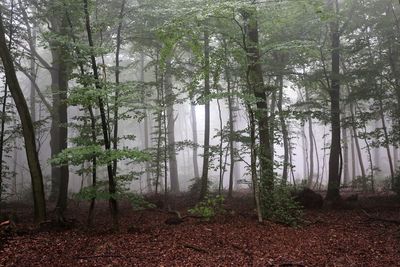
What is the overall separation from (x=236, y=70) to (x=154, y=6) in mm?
4177

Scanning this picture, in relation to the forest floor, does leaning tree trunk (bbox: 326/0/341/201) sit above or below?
above

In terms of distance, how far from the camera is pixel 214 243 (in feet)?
25.1

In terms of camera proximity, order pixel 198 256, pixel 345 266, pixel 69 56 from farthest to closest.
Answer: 1. pixel 69 56
2. pixel 198 256
3. pixel 345 266

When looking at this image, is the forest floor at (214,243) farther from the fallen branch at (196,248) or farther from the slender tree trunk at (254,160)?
the slender tree trunk at (254,160)

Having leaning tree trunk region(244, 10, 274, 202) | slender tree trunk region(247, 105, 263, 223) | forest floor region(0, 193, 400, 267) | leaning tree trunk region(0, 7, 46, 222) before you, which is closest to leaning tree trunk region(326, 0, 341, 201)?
forest floor region(0, 193, 400, 267)

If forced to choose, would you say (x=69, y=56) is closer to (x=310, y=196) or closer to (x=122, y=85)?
(x=122, y=85)

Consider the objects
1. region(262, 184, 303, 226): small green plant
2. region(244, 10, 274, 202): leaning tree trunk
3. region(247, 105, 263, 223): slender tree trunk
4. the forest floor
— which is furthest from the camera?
region(262, 184, 303, 226): small green plant

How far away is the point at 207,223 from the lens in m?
9.61

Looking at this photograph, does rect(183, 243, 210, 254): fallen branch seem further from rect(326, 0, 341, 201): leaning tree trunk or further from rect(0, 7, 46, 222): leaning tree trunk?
rect(326, 0, 341, 201): leaning tree trunk

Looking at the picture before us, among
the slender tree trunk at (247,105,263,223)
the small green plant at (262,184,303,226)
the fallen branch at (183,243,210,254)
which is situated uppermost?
the slender tree trunk at (247,105,263,223)

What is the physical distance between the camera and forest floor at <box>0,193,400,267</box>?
A: 6.53 m

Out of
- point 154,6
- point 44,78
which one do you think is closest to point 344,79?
point 154,6

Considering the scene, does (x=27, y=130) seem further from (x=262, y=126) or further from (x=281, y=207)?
(x=281, y=207)

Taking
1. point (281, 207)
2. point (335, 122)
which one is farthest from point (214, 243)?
point (335, 122)
